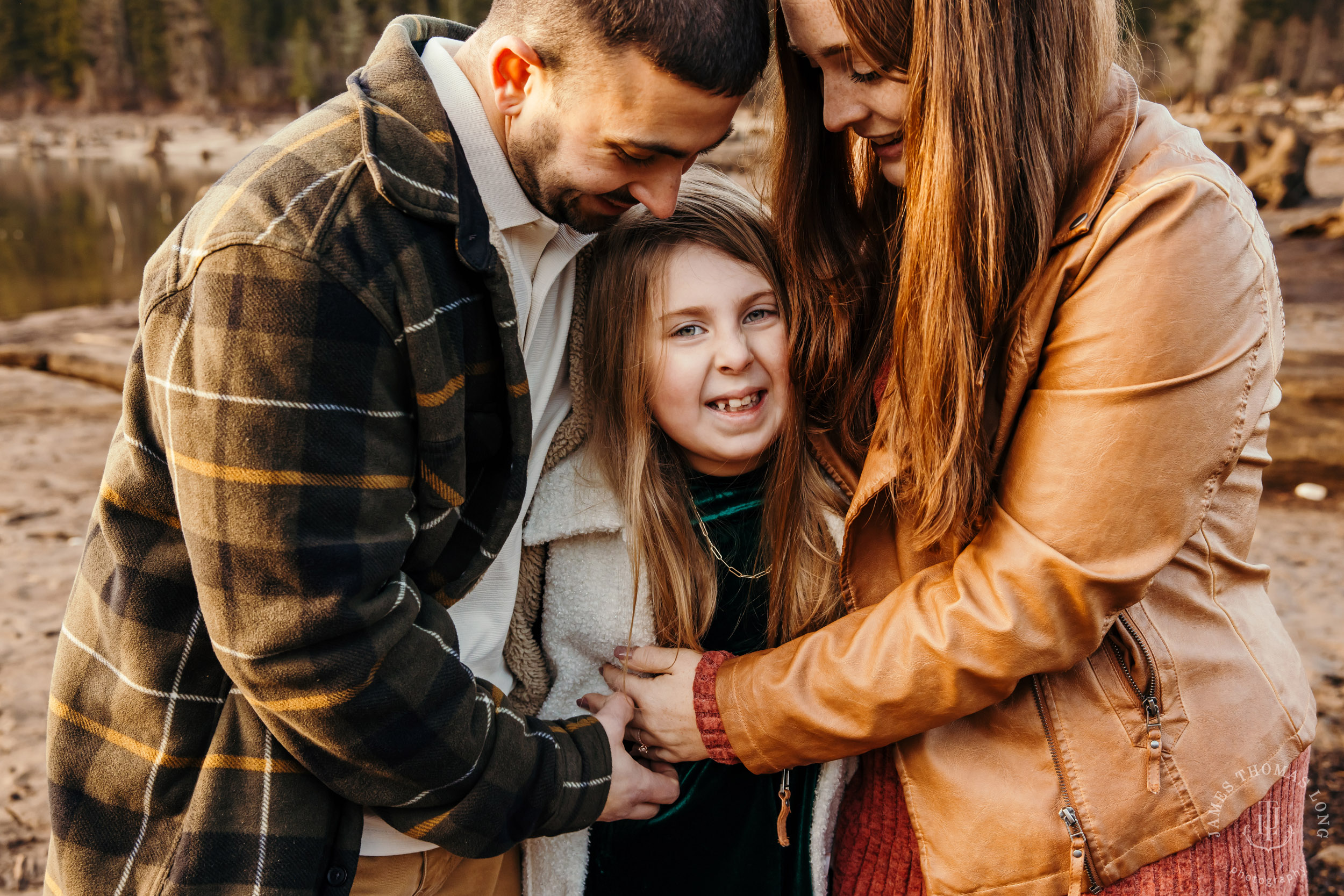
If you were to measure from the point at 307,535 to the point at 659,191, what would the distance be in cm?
70

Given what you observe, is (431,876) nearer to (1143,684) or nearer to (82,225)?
A: (1143,684)

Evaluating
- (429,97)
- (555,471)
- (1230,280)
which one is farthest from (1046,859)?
(429,97)

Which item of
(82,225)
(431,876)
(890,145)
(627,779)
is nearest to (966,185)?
(890,145)

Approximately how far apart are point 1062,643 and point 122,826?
1.30 meters

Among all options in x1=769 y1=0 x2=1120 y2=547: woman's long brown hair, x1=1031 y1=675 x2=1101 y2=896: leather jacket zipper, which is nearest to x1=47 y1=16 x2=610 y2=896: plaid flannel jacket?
x1=769 y1=0 x2=1120 y2=547: woman's long brown hair

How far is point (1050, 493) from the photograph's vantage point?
116 cm

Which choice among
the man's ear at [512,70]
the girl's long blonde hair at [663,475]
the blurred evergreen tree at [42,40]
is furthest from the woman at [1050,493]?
the blurred evergreen tree at [42,40]

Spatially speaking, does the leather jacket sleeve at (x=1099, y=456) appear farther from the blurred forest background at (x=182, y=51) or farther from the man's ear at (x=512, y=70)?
the blurred forest background at (x=182, y=51)

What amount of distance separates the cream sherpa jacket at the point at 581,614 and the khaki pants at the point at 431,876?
115mm

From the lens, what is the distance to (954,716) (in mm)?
1308

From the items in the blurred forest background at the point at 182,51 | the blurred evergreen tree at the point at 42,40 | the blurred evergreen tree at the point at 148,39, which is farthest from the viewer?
the blurred evergreen tree at the point at 148,39

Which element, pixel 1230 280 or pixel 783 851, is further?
pixel 783 851

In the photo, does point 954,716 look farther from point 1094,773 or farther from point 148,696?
point 148,696

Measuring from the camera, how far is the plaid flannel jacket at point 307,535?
40.8 inches
